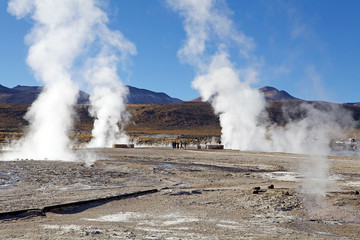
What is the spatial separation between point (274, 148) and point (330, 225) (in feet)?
126

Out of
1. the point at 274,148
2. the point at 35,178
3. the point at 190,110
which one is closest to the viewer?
the point at 35,178

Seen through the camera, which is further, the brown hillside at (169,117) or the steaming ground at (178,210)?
the brown hillside at (169,117)

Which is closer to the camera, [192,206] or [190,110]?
[192,206]

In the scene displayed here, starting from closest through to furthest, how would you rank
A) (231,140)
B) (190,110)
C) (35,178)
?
1. (35,178)
2. (231,140)
3. (190,110)

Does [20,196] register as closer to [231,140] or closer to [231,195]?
[231,195]

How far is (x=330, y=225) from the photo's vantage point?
9094mm

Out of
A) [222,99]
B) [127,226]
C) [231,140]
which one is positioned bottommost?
[127,226]

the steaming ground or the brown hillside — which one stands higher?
the brown hillside

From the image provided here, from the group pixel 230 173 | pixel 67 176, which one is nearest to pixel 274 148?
pixel 230 173

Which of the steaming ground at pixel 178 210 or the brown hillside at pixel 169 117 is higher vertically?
the brown hillside at pixel 169 117

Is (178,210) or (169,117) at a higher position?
(169,117)

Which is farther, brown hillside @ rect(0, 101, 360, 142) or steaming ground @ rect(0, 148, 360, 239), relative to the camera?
brown hillside @ rect(0, 101, 360, 142)

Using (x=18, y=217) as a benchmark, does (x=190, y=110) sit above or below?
above

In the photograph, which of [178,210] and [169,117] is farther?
[169,117]
